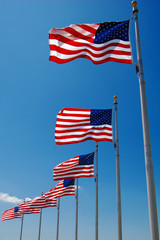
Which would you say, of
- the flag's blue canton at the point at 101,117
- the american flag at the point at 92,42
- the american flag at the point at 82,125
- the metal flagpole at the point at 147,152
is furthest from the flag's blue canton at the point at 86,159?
the metal flagpole at the point at 147,152

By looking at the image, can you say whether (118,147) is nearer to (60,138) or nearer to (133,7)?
(60,138)

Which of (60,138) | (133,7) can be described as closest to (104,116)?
(60,138)

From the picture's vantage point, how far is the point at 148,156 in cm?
884

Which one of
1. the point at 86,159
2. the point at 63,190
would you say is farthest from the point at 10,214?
the point at 86,159

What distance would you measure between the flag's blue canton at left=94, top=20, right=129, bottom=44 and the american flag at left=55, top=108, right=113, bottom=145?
609cm

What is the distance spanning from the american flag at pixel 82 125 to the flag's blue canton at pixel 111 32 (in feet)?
20.0

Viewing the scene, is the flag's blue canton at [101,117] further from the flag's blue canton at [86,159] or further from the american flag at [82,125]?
the flag's blue canton at [86,159]

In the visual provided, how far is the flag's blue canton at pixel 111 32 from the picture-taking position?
1110 centimetres

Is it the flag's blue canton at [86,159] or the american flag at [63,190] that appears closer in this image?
the flag's blue canton at [86,159]

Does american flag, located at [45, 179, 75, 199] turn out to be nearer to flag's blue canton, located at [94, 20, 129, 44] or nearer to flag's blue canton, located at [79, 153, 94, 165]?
flag's blue canton, located at [79, 153, 94, 165]

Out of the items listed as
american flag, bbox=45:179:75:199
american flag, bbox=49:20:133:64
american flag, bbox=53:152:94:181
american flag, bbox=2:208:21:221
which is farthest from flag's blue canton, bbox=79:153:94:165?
american flag, bbox=2:208:21:221

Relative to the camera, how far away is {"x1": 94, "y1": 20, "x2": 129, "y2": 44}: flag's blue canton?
437 inches

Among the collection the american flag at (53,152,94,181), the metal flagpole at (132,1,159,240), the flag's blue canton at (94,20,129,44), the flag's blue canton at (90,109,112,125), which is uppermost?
the flag's blue canton at (94,20,129,44)

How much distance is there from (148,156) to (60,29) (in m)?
7.08
